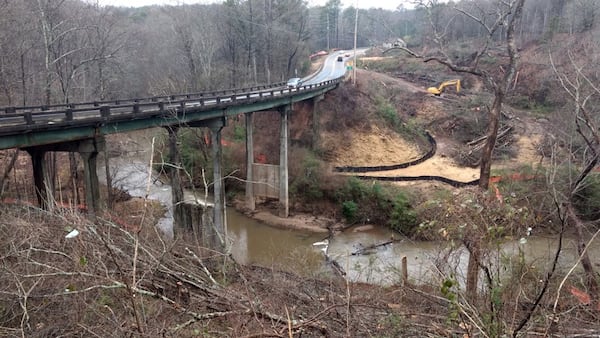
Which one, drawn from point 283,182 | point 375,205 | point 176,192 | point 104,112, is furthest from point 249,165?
point 104,112

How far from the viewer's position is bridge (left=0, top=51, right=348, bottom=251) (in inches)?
512

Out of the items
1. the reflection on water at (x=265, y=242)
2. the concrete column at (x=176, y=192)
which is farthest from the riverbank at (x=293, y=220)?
the concrete column at (x=176, y=192)

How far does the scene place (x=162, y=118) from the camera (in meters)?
18.4

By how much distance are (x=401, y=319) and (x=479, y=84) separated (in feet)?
175

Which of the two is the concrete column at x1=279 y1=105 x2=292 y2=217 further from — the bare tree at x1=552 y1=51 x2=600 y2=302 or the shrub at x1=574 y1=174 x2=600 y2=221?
the bare tree at x1=552 y1=51 x2=600 y2=302

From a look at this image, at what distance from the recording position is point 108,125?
15.6m

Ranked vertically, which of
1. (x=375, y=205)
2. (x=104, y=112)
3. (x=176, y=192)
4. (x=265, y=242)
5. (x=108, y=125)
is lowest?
(x=265, y=242)

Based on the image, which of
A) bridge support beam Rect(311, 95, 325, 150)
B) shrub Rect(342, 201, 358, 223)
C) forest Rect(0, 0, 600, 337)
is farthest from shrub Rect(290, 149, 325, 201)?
bridge support beam Rect(311, 95, 325, 150)

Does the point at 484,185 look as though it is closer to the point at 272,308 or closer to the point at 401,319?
the point at 401,319

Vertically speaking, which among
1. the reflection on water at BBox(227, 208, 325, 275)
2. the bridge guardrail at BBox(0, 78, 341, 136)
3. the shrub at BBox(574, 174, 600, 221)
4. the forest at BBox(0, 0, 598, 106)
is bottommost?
the reflection on water at BBox(227, 208, 325, 275)

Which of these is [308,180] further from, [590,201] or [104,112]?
[590,201]

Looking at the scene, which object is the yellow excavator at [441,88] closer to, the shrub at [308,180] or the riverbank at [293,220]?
the shrub at [308,180]

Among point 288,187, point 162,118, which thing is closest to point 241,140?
point 288,187

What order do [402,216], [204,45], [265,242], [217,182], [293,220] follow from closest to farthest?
[217,182] → [265,242] → [402,216] → [293,220] → [204,45]
